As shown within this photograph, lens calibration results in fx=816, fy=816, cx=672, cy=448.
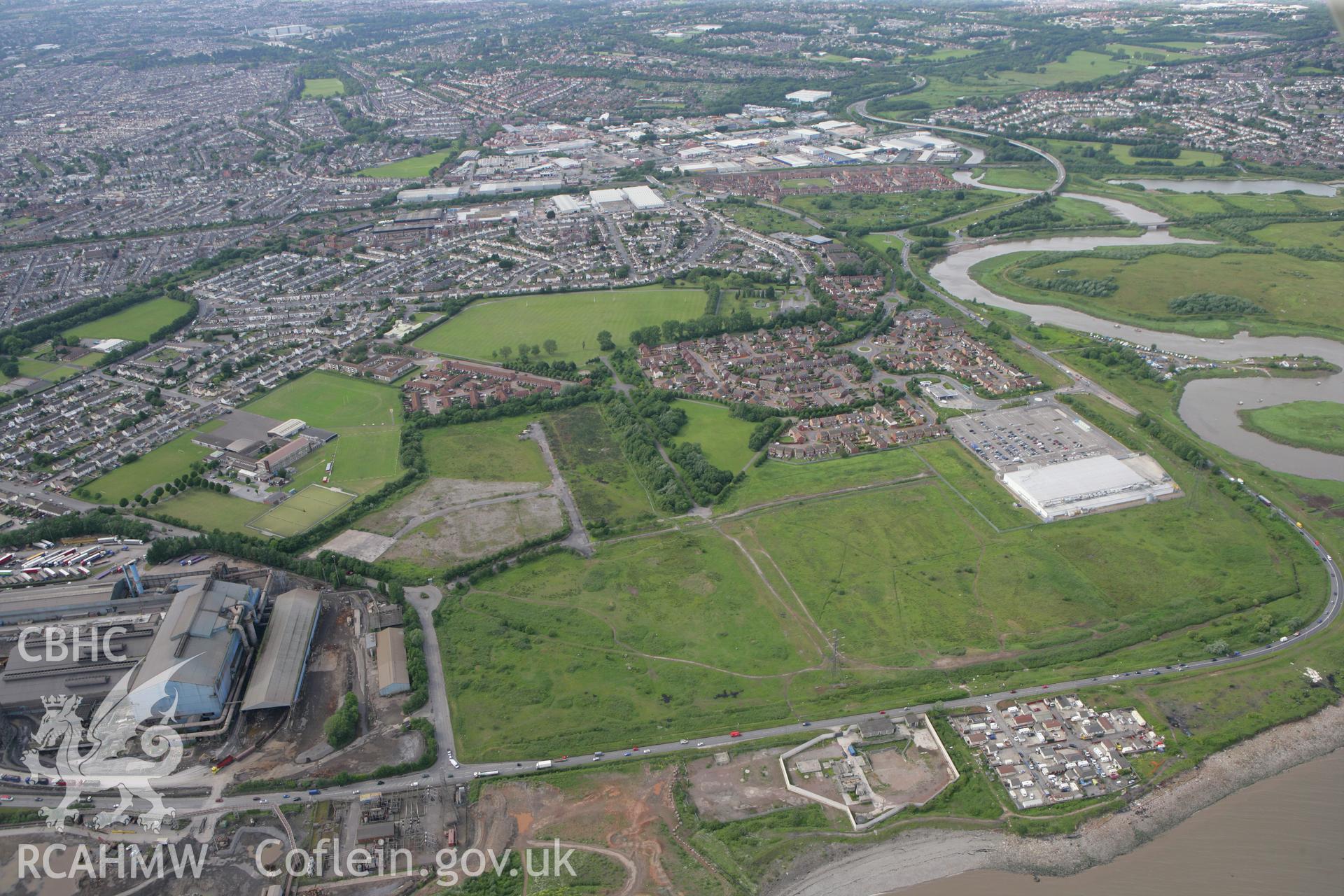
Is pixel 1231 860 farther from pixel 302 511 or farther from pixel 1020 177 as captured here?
pixel 1020 177

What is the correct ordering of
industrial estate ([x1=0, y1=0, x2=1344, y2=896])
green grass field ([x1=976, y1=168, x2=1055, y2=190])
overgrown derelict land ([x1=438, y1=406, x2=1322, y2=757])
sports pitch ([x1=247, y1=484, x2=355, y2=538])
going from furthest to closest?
green grass field ([x1=976, y1=168, x2=1055, y2=190]) < sports pitch ([x1=247, y1=484, x2=355, y2=538]) < overgrown derelict land ([x1=438, y1=406, x2=1322, y2=757]) < industrial estate ([x1=0, y1=0, x2=1344, y2=896])

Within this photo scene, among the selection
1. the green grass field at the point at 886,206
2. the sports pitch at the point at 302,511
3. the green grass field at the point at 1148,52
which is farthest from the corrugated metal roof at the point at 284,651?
the green grass field at the point at 1148,52

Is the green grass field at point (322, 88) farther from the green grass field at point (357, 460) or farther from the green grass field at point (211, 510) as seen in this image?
the green grass field at point (211, 510)

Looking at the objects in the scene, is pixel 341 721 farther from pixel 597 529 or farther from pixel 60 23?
pixel 60 23

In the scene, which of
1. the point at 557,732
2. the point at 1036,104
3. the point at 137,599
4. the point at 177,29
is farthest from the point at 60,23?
the point at 557,732

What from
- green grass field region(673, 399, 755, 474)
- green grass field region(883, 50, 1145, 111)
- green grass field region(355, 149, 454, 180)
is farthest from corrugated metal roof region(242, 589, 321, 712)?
green grass field region(883, 50, 1145, 111)

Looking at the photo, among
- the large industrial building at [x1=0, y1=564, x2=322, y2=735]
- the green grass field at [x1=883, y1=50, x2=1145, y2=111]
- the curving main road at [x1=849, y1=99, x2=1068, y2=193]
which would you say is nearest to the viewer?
the large industrial building at [x1=0, y1=564, x2=322, y2=735]

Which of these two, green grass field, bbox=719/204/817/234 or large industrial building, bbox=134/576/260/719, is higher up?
green grass field, bbox=719/204/817/234

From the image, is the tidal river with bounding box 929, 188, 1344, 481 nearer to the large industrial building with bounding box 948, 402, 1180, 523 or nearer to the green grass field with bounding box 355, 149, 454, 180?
the large industrial building with bounding box 948, 402, 1180, 523
